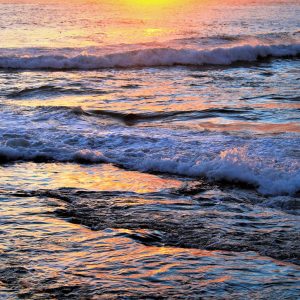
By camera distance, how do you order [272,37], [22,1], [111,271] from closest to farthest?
[111,271] < [272,37] < [22,1]

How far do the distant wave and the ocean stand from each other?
10.0 feet

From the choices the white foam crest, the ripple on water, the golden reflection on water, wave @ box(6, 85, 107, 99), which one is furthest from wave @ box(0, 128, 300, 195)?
wave @ box(6, 85, 107, 99)

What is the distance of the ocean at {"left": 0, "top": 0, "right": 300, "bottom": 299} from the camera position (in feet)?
15.1

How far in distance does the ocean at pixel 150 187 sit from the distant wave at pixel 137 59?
10.0ft

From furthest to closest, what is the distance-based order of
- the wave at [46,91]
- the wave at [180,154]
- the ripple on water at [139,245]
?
the wave at [46,91] → the wave at [180,154] → the ripple on water at [139,245]

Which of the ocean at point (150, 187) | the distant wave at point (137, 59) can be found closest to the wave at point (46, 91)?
the ocean at point (150, 187)

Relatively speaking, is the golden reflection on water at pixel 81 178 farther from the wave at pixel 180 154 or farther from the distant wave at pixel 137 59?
the distant wave at pixel 137 59

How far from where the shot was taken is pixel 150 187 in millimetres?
6973

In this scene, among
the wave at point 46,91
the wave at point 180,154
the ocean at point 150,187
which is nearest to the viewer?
the ocean at point 150,187

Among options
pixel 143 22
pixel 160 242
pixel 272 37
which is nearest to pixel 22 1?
pixel 143 22

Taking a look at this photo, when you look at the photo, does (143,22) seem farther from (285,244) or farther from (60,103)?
(285,244)

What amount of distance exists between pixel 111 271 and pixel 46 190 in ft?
7.60

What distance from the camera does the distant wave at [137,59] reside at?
819 inches

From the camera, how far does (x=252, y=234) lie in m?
5.41
